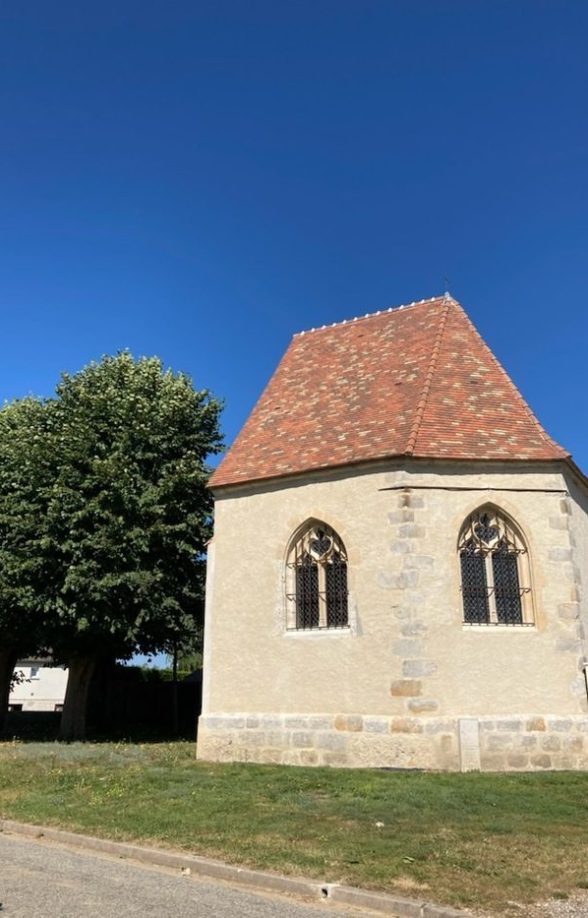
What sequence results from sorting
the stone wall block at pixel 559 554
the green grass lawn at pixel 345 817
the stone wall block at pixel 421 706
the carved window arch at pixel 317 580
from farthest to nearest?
1. the carved window arch at pixel 317 580
2. the stone wall block at pixel 559 554
3. the stone wall block at pixel 421 706
4. the green grass lawn at pixel 345 817

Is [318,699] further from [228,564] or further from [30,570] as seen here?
[30,570]

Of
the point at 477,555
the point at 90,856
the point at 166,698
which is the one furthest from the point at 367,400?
the point at 166,698

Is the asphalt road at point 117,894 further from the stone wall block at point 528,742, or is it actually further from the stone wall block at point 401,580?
the stone wall block at point 528,742

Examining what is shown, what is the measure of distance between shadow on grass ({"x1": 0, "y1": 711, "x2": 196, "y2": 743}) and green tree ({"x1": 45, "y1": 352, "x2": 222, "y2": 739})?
947 mm

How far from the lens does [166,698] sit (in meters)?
26.4

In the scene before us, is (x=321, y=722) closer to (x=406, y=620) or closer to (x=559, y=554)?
(x=406, y=620)

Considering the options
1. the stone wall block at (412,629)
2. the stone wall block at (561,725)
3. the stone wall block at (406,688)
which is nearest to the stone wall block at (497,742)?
the stone wall block at (561,725)

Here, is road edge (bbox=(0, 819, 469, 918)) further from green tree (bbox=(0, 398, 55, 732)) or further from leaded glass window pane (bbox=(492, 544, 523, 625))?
green tree (bbox=(0, 398, 55, 732))

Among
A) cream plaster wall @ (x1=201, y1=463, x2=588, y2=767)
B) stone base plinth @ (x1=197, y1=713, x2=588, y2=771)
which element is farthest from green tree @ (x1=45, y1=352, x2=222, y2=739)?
stone base plinth @ (x1=197, y1=713, x2=588, y2=771)

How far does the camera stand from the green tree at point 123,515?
16703 mm

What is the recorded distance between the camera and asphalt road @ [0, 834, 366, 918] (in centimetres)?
560

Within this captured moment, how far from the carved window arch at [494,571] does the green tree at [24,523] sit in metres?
9.70

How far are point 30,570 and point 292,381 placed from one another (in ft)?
26.2

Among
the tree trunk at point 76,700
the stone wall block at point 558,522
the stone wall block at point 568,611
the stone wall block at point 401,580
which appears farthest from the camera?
the tree trunk at point 76,700
